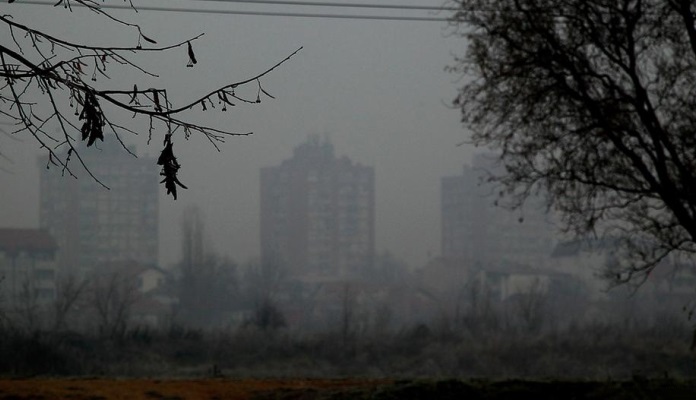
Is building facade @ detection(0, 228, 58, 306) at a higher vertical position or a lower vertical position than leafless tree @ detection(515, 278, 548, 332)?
higher

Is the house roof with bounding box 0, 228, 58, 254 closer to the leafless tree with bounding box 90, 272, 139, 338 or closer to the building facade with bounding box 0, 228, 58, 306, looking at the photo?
the building facade with bounding box 0, 228, 58, 306

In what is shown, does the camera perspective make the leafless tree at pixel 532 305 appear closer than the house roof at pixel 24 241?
No

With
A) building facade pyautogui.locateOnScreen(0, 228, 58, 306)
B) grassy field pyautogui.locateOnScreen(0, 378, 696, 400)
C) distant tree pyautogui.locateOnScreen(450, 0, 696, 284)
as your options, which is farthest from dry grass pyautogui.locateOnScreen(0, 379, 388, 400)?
building facade pyautogui.locateOnScreen(0, 228, 58, 306)

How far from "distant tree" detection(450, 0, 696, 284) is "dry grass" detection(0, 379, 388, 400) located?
381 centimetres

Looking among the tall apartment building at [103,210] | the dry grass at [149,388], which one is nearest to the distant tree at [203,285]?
the tall apartment building at [103,210]

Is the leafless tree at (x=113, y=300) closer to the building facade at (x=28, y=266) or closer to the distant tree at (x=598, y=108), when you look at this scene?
the building facade at (x=28, y=266)

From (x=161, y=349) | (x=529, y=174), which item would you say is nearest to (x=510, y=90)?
(x=529, y=174)

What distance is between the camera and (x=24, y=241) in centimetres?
3083

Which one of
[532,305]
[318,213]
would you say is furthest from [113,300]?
[532,305]

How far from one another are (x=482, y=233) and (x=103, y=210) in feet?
40.3

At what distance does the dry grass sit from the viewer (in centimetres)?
1290

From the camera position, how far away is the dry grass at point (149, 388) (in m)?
12.9

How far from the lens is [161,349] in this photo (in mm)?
25109

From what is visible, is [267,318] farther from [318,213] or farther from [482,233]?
[482,233]
